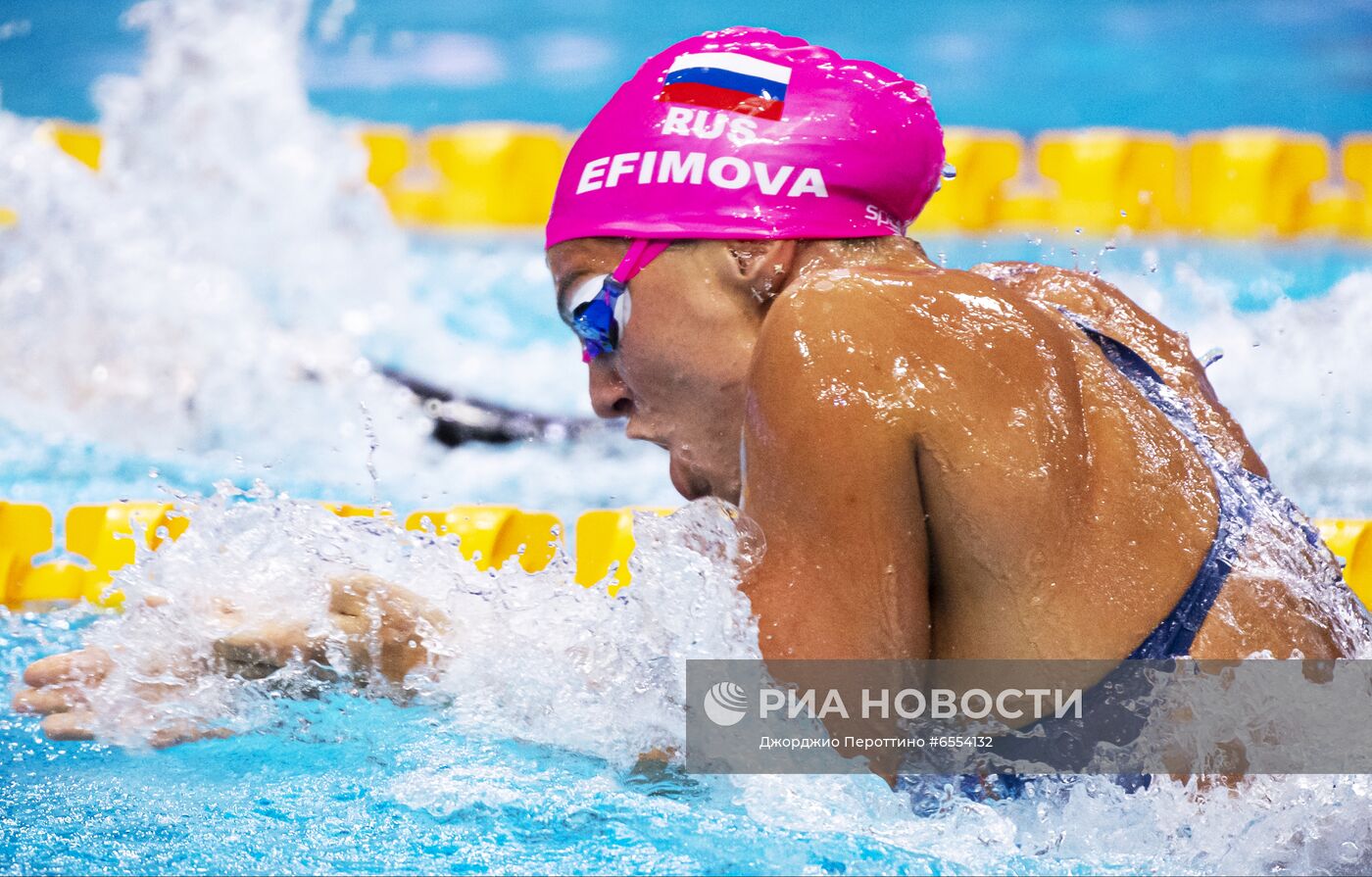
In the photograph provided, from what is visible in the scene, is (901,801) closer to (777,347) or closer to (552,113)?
(777,347)

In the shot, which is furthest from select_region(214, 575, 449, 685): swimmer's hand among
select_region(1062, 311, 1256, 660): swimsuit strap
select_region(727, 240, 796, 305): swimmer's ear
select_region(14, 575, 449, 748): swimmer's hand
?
select_region(1062, 311, 1256, 660): swimsuit strap

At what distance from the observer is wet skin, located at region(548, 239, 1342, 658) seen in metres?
1.21

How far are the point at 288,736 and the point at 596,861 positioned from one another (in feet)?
1.77

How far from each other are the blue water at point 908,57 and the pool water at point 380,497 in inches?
29.3

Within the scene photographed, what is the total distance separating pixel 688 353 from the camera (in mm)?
1440

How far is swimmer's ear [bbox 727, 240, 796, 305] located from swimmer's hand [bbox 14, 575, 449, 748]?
56cm

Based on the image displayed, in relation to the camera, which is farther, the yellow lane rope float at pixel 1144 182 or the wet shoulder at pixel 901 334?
the yellow lane rope float at pixel 1144 182

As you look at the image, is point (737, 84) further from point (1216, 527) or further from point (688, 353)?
point (1216, 527)

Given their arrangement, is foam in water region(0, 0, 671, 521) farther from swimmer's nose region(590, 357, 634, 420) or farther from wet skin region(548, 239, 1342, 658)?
wet skin region(548, 239, 1342, 658)

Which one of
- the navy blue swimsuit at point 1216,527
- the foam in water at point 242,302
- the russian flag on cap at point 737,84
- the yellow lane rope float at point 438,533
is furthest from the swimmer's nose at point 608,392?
the foam in water at point 242,302

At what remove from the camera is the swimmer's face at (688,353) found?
4.69 ft


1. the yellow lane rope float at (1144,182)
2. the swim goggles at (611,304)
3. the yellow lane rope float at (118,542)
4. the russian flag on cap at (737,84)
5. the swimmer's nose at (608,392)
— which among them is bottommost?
the yellow lane rope float at (118,542)

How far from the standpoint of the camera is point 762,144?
1487mm

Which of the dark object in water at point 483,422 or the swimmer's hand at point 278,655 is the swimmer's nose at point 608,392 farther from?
the dark object in water at point 483,422
